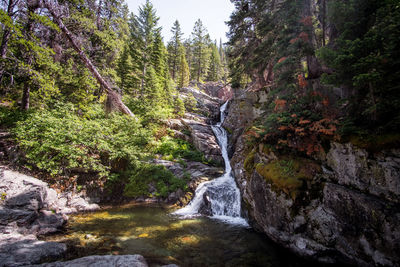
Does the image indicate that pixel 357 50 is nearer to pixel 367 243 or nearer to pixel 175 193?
pixel 367 243

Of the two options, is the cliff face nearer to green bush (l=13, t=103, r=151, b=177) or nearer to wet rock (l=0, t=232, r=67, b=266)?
wet rock (l=0, t=232, r=67, b=266)

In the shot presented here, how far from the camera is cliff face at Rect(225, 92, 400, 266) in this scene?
3879 mm

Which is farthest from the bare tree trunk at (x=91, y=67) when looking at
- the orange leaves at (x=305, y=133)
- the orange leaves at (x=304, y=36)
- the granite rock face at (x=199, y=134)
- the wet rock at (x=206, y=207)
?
the orange leaves at (x=304, y=36)

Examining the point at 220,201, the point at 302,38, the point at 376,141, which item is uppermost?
the point at 302,38

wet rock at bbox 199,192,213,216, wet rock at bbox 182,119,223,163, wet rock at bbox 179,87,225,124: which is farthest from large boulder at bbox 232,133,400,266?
wet rock at bbox 179,87,225,124

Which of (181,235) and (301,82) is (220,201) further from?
(301,82)

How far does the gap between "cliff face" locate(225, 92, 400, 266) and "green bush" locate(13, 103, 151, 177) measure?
29.2ft

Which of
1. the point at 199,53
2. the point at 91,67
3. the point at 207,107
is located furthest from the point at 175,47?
the point at 91,67

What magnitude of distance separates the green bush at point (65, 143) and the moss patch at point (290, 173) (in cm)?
881

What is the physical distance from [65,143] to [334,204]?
1214 cm

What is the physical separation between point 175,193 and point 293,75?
10027 millimetres

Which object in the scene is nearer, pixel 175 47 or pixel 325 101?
pixel 325 101

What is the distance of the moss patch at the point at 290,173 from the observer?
219 inches

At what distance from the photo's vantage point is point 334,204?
4750 millimetres
